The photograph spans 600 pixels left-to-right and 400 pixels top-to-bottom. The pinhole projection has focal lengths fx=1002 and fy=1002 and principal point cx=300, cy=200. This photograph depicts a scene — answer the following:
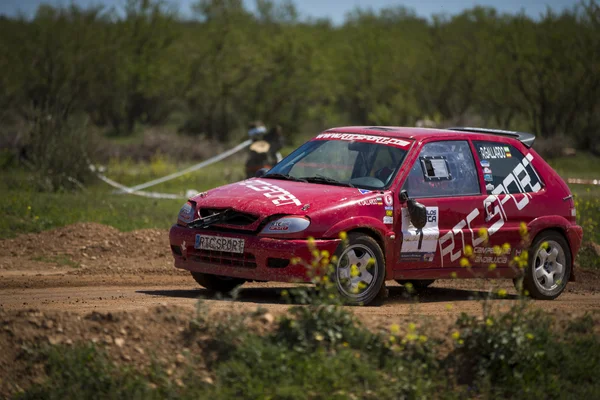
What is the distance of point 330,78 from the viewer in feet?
173

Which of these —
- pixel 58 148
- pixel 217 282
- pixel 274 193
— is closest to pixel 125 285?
pixel 217 282

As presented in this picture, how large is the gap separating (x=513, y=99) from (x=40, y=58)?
65.4 feet

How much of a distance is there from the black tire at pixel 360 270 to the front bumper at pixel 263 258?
21cm

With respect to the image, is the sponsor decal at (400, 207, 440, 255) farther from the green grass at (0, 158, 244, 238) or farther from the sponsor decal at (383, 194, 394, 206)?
the green grass at (0, 158, 244, 238)

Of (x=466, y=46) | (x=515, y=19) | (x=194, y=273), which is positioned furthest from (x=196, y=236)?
(x=466, y=46)

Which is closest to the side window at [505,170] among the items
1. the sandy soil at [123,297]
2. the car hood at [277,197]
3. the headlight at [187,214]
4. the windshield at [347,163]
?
the windshield at [347,163]

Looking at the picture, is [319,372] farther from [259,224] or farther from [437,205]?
[437,205]

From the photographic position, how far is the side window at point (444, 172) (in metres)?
10.1

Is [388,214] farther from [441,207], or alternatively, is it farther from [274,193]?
[274,193]

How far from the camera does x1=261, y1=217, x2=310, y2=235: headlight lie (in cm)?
911

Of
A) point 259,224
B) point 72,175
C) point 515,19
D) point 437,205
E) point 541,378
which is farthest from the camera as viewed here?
point 515,19

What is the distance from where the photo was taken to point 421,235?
9914 millimetres

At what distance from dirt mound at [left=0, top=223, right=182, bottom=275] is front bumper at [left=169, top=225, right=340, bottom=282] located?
298 centimetres

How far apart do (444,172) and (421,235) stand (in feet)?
2.61
